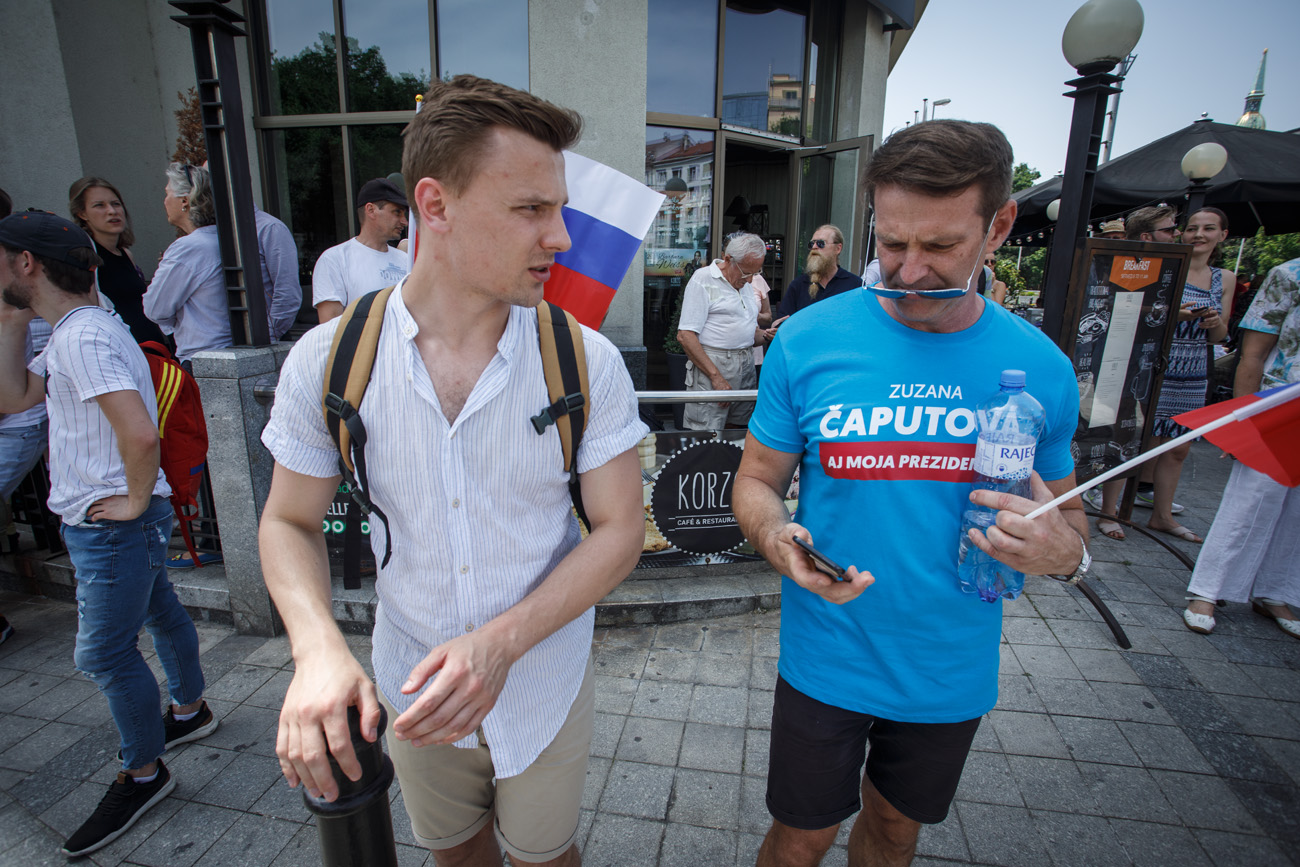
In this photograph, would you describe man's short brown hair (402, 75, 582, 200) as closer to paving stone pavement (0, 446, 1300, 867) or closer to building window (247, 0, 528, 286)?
paving stone pavement (0, 446, 1300, 867)

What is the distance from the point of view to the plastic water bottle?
1.50 metres

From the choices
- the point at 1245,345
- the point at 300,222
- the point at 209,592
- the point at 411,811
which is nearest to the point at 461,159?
the point at 411,811

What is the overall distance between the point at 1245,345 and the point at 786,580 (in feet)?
12.1

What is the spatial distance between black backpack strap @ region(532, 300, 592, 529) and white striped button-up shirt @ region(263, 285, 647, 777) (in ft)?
0.08

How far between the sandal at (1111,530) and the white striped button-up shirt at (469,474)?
5247 mm

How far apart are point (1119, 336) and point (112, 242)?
742cm

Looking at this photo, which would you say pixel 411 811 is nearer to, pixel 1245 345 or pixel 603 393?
pixel 603 393

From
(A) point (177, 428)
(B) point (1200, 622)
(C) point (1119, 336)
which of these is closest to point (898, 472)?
(A) point (177, 428)

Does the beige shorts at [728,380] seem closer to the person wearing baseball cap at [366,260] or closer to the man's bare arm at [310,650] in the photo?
the person wearing baseball cap at [366,260]

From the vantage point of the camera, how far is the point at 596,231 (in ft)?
8.18

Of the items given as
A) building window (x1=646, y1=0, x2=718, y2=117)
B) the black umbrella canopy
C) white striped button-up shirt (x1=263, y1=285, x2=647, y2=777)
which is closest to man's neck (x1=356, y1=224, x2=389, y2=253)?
white striped button-up shirt (x1=263, y1=285, x2=647, y2=777)

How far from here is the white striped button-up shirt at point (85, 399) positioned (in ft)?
7.77

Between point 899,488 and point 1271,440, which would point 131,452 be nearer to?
point 899,488

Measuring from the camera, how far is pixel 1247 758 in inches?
114
